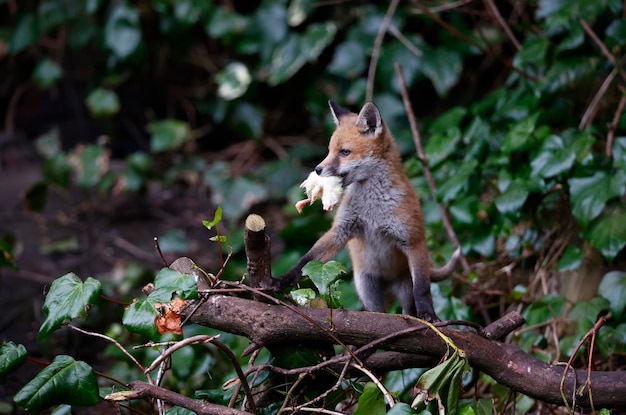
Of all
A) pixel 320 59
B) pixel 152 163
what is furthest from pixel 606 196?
pixel 152 163

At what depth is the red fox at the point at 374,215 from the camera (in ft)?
13.3


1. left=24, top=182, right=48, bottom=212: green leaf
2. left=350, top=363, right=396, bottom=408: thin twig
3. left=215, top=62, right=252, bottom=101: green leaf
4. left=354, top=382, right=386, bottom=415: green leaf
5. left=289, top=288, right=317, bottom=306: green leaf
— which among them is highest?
left=289, top=288, right=317, bottom=306: green leaf

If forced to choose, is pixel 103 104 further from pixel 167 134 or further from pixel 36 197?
pixel 36 197

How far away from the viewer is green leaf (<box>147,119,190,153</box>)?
350 inches

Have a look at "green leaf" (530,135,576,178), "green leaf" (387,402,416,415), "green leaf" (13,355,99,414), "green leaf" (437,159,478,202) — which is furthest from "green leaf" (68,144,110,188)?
"green leaf" (387,402,416,415)

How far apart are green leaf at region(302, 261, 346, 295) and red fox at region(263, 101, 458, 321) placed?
606 millimetres

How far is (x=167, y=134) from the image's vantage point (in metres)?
8.98

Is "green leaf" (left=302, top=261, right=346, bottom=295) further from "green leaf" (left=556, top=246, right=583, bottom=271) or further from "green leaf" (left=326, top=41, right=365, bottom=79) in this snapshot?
"green leaf" (left=326, top=41, right=365, bottom=79)

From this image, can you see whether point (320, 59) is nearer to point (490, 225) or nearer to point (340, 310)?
point (490, 225)

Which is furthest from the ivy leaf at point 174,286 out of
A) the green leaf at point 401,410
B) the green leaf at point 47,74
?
the green leaf at point 47,74

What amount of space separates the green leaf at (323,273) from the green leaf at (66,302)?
3.04 feet

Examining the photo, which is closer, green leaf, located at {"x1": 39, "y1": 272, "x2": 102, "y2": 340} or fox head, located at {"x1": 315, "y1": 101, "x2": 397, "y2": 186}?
green leaf, located at {"x1": 39, "y1": 272, "x2": 102, "y2": 340}

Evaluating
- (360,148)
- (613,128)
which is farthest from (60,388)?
(613,128)

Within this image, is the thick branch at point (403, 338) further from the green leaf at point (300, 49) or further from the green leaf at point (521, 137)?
the green leaf at point (300, 49)
